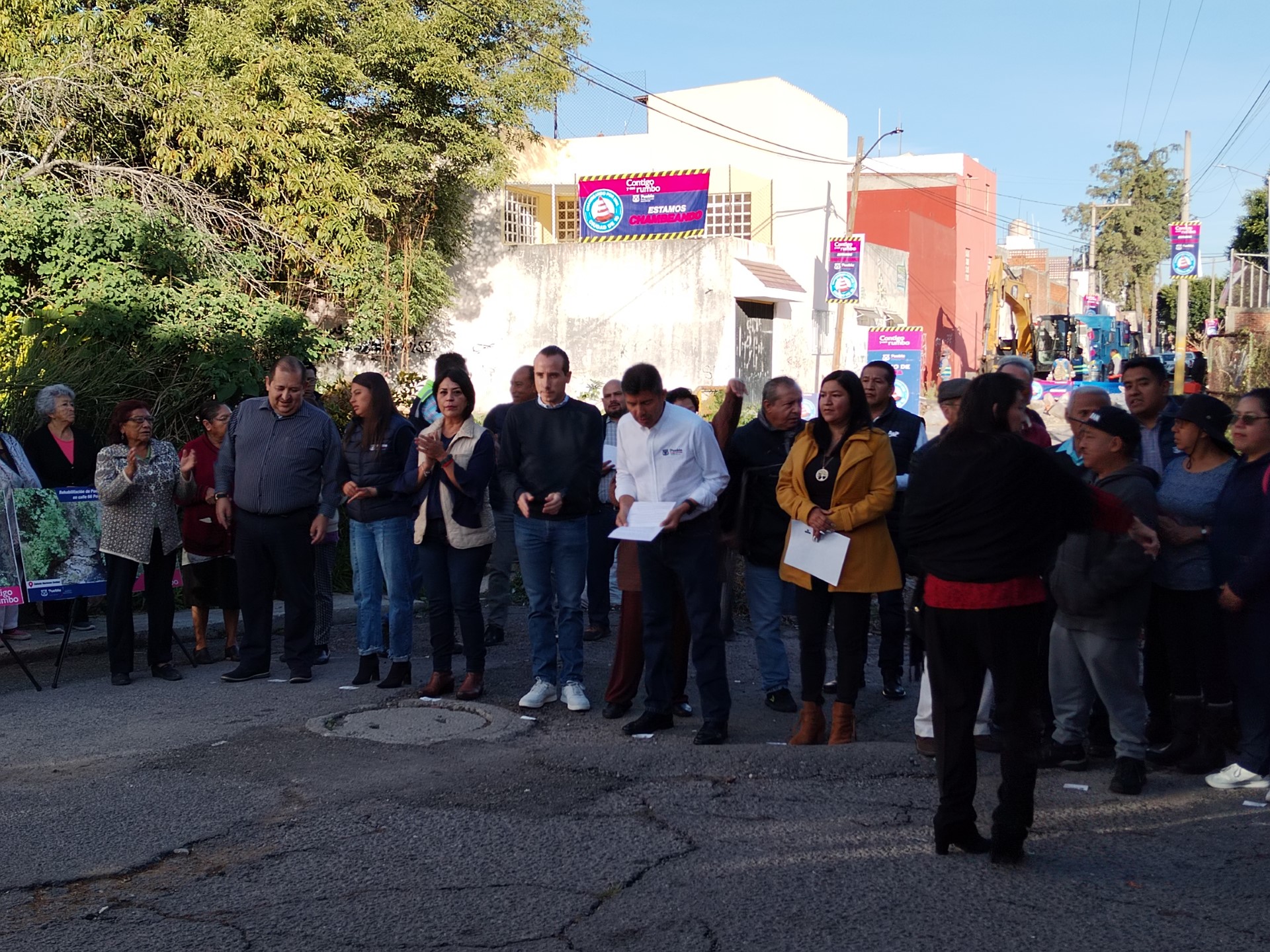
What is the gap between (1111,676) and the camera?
19.1ft

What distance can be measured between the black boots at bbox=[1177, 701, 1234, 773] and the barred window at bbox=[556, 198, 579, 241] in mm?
32675

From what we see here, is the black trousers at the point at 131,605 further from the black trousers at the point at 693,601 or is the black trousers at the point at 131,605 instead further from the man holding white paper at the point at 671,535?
the black trousers at the point at 693,601

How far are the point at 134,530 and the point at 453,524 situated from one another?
2225 millimetres

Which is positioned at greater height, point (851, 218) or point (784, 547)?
point (851, 218)

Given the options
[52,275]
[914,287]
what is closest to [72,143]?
[52,275]

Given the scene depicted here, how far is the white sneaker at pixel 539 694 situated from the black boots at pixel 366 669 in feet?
3.80

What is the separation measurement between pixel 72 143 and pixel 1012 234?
8322 centimetres

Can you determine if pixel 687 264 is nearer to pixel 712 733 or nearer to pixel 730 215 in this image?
pixel 730 215

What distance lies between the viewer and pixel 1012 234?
93.1m

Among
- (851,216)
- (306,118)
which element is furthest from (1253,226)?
(306,118)

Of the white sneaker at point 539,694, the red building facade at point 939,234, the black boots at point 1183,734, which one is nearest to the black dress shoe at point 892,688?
the black boots at point 1183,734

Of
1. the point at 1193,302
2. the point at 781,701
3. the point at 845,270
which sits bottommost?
the point at 781,701

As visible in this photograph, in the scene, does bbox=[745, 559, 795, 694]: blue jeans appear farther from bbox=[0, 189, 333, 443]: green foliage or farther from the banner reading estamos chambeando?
the banner reading estamos chambeando

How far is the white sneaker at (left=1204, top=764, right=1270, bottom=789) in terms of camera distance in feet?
19.0
